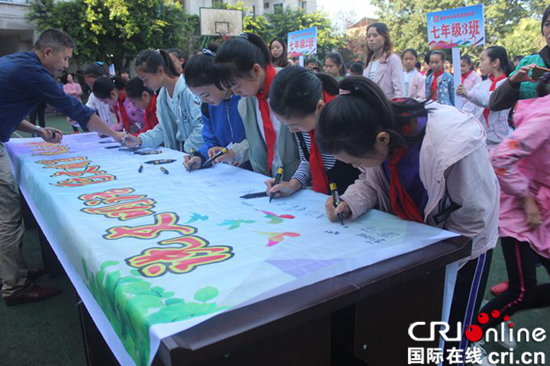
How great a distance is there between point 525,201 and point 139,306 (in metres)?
1.28

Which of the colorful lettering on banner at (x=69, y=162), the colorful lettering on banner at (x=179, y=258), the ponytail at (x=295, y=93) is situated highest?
the ponytail at (x=295, y=93)

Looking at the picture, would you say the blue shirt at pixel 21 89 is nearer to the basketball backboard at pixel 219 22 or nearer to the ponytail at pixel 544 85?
the ponytail at pixel 544 85

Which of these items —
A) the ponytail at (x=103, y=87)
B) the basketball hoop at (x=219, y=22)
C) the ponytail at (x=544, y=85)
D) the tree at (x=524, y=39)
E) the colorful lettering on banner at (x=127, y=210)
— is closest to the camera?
the colorful lettering on banner at (x=127, y=210)

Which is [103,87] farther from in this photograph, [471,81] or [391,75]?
[471,81]

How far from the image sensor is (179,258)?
1013mm

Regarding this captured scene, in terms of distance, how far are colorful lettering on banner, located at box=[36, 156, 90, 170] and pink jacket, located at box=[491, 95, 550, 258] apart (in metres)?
2.14

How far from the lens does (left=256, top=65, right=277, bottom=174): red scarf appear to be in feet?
5.97

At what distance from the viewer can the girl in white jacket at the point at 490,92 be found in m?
3.05

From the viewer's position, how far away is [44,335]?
1.99 m

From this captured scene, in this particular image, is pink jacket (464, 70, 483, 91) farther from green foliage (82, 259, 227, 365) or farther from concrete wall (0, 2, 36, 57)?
concrete wall (0, 2, 36, 57)

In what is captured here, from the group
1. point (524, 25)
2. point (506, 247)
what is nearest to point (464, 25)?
point (506, 247)

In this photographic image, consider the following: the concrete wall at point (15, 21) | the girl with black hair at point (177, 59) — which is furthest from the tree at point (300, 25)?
the girl with black hair at point (177, 59)

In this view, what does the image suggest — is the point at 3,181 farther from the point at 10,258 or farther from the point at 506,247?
the point at 506,247

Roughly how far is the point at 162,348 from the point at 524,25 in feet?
71.2
